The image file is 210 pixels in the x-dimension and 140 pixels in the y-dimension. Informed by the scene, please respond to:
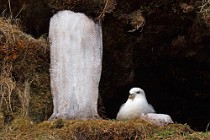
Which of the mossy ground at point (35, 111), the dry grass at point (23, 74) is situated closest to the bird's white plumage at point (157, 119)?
the mossy ground at point (35, 111)

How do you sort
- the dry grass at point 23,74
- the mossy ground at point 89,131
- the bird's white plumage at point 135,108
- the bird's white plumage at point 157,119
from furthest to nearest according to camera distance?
1. the bird's white plumage at point 135,108
2. the dry grass at point 23,74
3. the bird's white plumage at point 157,119
4. the mossy ground at point 89,131

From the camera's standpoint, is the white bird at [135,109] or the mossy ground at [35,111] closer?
the mossy ground at [35,111]

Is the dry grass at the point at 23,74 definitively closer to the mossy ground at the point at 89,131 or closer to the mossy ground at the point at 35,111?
the mossy ground at the point at 35,111

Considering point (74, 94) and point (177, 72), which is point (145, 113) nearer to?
point (74, 94)

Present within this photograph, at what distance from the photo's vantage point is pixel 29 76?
18.8ft

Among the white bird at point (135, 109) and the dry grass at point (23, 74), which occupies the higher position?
the dry grass at point (23, 74)

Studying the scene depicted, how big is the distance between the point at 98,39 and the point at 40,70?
72 cm

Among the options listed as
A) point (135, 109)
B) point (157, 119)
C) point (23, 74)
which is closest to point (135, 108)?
point (135, 109)

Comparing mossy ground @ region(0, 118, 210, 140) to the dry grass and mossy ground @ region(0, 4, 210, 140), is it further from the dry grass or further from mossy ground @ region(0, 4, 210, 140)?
the dry grass

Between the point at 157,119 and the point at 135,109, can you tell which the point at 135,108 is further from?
the point at 157,119

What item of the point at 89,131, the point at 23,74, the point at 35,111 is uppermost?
the point at 23,74

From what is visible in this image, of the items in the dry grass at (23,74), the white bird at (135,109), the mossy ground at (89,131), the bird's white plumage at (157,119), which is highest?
the dry grass at (23,74)

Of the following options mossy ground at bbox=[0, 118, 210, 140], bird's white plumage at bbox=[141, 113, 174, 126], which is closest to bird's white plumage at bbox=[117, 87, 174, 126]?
bird's white plumage at bbox=[141, 113, 174, 126]

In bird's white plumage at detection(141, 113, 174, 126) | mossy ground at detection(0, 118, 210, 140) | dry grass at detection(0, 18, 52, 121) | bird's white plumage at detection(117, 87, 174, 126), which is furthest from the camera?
bird's white plumage at detection(117, 87, 174, 126)
